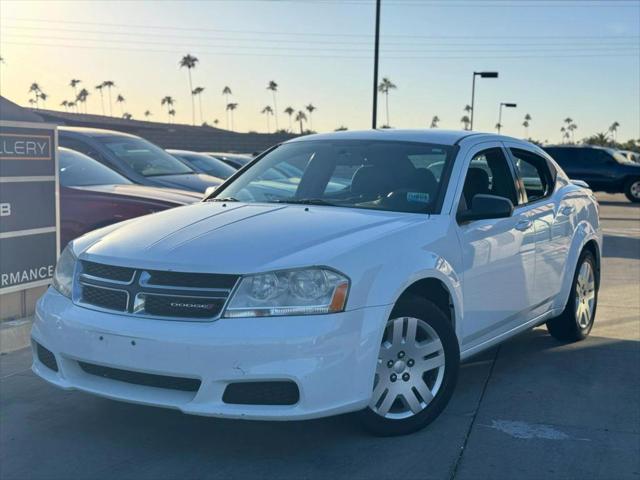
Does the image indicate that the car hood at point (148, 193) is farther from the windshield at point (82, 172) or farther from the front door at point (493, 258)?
the front door at point (493, 258)

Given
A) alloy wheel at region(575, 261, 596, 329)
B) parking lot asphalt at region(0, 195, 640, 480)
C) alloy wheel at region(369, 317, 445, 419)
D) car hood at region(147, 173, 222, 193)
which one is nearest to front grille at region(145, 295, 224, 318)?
parking lot asphalt at region(0, 195, 640, 480)

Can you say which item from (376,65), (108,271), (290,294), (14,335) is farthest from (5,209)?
(376,65)

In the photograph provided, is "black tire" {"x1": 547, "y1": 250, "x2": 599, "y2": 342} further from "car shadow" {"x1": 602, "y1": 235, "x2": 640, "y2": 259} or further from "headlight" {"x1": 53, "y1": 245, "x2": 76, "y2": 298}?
"car shadow" {"x1": 602, "y1": 235, "x2": 640, "y2": 259}

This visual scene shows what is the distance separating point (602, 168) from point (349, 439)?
2405 centimetres

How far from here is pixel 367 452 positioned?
3.94 metres

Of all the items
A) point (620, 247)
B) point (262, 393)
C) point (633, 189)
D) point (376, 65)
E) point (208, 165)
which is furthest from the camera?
point (633, 189)

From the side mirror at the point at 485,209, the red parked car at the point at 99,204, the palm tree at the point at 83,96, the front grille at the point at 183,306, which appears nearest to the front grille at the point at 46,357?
the front grille at the point at 183,306

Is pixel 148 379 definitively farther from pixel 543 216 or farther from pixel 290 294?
pixel 543 216

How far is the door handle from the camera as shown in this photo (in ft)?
19.4

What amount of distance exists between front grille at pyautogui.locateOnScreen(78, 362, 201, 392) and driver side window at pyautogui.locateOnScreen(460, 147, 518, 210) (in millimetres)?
2400

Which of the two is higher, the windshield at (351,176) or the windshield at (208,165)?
the windshield at (351,176)

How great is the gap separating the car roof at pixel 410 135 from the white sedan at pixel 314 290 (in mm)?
23

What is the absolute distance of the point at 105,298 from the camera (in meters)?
3.86

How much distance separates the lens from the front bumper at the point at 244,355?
3.52 metres
